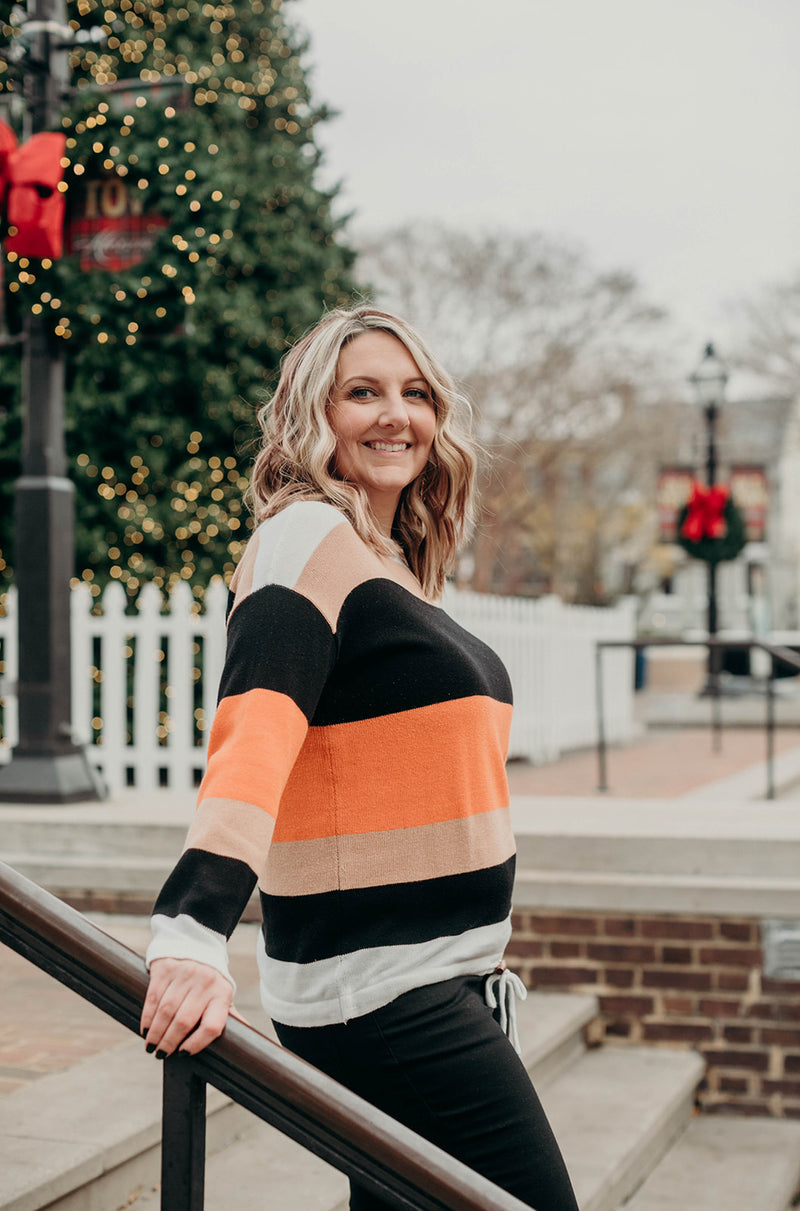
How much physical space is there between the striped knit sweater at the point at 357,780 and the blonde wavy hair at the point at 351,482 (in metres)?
0.09

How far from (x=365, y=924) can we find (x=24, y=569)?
15.2 feet

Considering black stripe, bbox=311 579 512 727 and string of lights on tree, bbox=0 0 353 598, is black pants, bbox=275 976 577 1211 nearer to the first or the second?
black stripe, bbox=311 579 512 727

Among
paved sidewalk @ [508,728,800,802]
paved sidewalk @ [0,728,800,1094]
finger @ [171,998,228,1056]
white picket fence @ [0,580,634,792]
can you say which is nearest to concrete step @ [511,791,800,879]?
paved sidewalk @ [0,728,800,1094]

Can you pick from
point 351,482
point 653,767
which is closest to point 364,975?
point 351,482

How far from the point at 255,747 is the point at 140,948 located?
126 inches

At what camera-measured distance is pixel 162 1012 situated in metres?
1.46

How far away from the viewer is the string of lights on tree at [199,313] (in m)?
7.98

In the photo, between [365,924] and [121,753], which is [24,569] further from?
[365,924]

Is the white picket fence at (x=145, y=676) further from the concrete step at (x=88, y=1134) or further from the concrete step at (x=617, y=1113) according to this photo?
the concrete step at (x=88, y=1134)

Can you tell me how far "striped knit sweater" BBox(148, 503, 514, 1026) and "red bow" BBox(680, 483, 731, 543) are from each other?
15158mm

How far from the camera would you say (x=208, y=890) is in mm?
1458

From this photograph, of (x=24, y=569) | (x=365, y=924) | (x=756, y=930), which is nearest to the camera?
(x=365, y=924)

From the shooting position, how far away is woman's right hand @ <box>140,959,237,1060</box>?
145 cm

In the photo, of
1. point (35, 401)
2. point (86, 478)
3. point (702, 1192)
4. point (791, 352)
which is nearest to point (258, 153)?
point (86, 478)
